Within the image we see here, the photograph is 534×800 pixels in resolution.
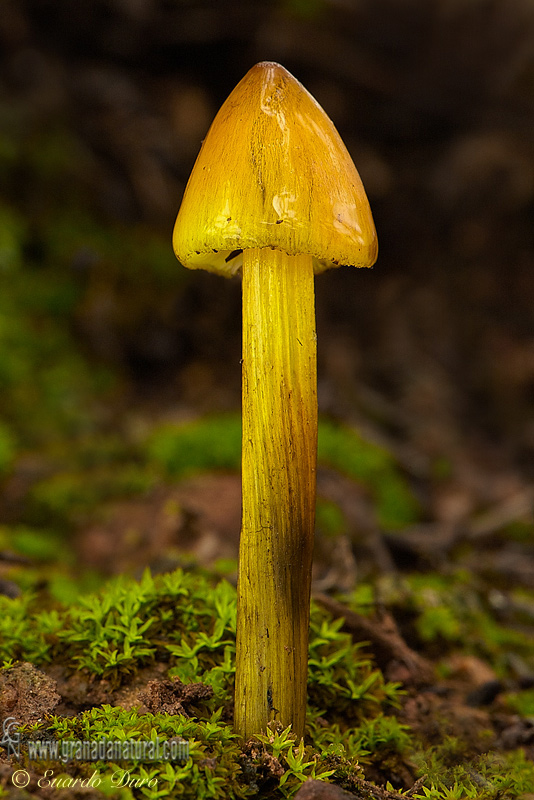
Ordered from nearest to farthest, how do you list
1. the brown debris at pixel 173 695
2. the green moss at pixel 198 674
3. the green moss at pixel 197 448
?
the green moss at pixel 198 674 → the brown debris at pixel 173 695 → the green moss at pixel 197 448

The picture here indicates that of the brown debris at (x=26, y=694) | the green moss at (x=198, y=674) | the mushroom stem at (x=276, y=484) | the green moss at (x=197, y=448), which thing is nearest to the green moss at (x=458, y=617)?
the green moss at (x=198, y=674)

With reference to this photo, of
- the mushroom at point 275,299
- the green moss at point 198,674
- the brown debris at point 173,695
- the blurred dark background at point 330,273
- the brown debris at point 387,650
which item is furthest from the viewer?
the blurred dark background at point 330,273

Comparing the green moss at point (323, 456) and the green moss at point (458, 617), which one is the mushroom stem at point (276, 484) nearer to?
the green moss at point (458, 617)

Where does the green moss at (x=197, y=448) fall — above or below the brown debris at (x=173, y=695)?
above

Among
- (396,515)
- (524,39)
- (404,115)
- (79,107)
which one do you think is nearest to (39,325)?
(79,107)

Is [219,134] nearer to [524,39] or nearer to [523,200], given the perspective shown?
[523,200]

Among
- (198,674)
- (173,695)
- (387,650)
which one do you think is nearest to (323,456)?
(387,650)

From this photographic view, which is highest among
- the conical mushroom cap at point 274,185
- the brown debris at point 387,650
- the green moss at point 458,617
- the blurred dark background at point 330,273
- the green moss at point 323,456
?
the blurred dark background at point 330,273
